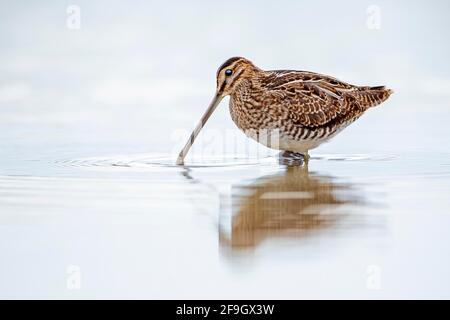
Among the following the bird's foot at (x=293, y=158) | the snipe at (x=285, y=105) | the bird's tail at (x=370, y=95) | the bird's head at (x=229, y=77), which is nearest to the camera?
the snipe at (x=285, y=105)

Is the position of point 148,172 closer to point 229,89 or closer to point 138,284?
point 229,89

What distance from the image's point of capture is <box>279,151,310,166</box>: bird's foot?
1115 centimetres

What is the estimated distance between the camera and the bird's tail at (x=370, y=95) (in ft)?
39.0

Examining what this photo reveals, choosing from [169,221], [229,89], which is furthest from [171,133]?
[169,221]

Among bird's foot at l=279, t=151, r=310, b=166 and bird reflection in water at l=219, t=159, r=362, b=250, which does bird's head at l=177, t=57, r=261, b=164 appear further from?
bird reflection in water at l=219, t=159, r=362, b=250

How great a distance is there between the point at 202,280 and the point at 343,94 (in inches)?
227

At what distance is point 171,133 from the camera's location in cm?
1346

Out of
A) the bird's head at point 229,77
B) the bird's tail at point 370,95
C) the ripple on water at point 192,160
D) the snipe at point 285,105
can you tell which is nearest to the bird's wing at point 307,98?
the snipe at point 285,105

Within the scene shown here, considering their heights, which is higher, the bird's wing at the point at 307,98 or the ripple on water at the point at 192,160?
the bird's wing at the point at 307,98

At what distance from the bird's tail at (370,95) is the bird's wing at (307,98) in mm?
114

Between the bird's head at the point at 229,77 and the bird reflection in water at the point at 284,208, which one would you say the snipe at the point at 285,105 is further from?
the bird reflection in water at the point at 284,208

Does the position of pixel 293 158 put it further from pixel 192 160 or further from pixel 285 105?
pixel 192 160

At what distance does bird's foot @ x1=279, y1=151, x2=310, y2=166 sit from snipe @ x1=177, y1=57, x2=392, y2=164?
76 mm

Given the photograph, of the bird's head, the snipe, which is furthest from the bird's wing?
the bird's head
